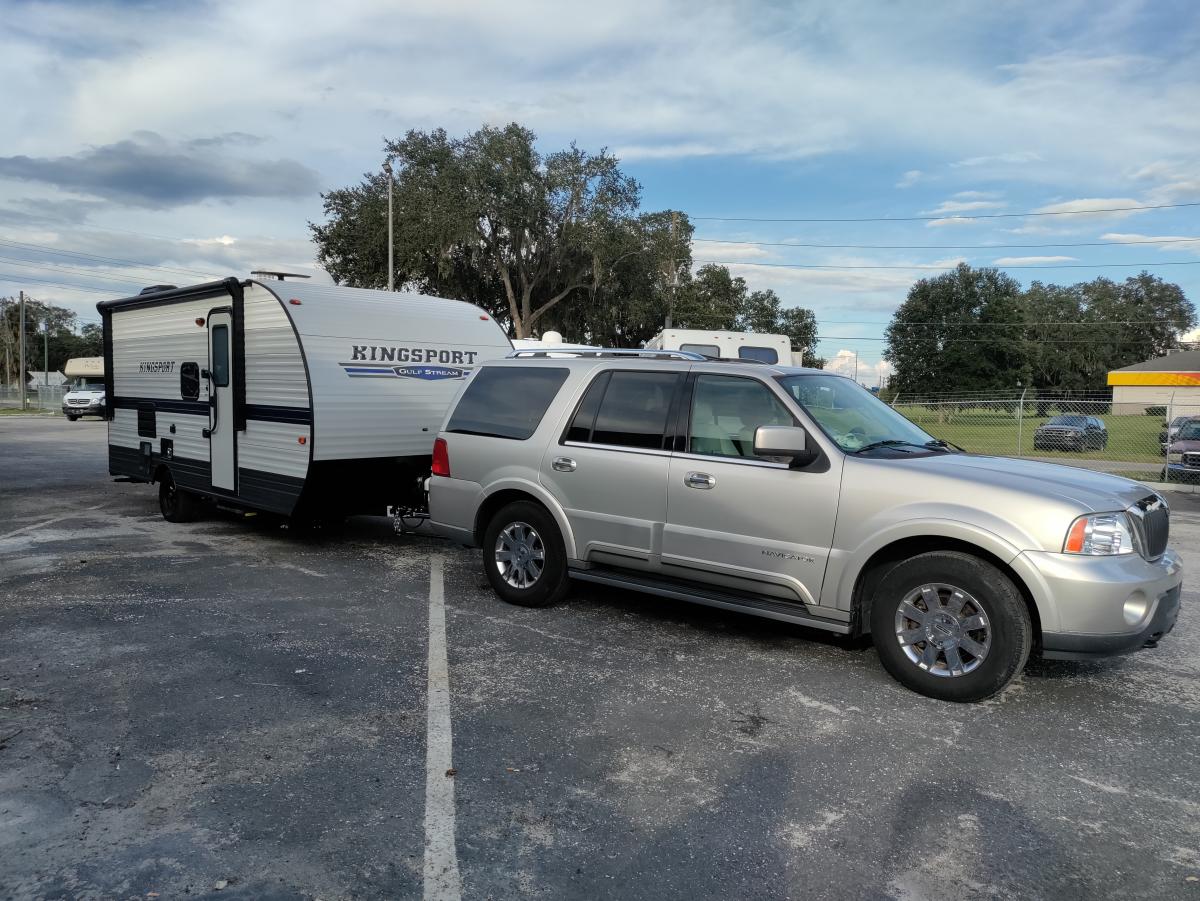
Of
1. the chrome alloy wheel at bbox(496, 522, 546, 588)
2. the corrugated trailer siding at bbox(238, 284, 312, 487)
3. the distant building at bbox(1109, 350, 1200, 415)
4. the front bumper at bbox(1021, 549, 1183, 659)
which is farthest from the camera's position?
the distant building at bbox(1109, 350, 1200, 415)

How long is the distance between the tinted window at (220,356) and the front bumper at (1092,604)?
303 inches

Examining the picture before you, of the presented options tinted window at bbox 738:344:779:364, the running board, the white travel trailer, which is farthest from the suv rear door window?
tinted window at bbox 738:344:779:364

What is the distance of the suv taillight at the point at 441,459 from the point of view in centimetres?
710

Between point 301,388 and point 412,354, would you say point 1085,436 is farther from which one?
point 301,388

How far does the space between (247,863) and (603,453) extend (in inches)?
140

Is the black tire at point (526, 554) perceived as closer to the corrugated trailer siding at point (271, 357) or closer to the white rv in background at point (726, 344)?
the corrugated trailer siding at point (271, 357)

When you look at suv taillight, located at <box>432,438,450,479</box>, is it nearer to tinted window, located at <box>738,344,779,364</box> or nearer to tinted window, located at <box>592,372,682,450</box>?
tinted window, located at <box>592,372,682,450</box>

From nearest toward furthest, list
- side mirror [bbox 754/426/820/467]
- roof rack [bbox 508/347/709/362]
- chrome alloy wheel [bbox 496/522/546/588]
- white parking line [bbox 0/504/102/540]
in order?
side mirror [bbox 754/426/820/467], roof rack [bbox 508/347/709/362], chrome alloy wheel [bbox 496/522/546/588], white parking line [bbox 0/504/102/540]

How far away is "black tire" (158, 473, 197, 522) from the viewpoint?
10.3 metres

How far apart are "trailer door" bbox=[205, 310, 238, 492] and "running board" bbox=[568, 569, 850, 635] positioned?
15.1 ft

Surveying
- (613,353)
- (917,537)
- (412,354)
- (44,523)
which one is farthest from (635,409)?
(44,523)

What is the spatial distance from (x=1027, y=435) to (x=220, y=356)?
2364 cm

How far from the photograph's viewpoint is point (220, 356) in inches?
361

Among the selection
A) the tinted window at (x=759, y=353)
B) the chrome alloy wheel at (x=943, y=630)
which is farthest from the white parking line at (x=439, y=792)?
the tinted window at (x=759, y=353)
